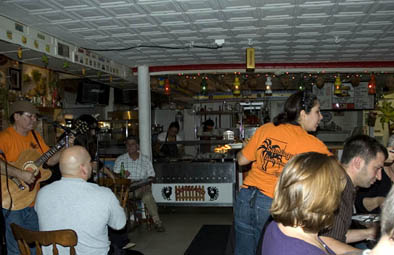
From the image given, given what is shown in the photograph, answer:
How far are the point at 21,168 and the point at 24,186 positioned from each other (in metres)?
0.24

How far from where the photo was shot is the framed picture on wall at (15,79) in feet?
20.3

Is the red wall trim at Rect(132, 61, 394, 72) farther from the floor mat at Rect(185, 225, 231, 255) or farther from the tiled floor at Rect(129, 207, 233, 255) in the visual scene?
the floor mat at Rect(185, 225, 231, 255)

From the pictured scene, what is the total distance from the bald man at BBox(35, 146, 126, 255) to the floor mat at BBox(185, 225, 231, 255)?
1598 millimetres

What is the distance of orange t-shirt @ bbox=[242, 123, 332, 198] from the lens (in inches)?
106

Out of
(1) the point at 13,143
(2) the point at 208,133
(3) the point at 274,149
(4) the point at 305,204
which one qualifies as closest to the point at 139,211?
(1) the point at 13,143

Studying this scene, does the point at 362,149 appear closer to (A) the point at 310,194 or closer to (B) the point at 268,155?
(B) the point at 268,155

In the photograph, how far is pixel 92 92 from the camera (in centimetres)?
791

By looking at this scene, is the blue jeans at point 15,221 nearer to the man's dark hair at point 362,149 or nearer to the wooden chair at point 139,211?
the wooden chair at point 139,211

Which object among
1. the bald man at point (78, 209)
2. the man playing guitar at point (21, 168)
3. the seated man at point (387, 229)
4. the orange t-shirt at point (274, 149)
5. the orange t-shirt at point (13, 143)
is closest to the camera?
the seated man at point (387, 229)

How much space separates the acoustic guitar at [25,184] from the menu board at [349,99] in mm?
6970

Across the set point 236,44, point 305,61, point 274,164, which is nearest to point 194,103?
point 305,61

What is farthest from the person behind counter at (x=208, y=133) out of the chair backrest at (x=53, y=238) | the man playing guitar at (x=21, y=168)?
the chair backrest at (x=53, y=238)

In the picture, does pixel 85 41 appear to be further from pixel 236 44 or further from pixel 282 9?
pixel 282 9

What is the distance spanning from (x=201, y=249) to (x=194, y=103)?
1028cm
